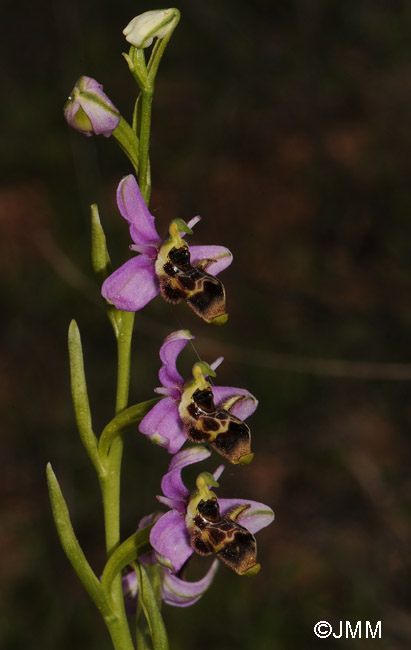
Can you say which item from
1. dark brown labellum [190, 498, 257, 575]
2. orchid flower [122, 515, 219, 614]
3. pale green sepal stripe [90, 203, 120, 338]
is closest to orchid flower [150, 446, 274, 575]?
dark brown labellum [190, 498, 257, 575]

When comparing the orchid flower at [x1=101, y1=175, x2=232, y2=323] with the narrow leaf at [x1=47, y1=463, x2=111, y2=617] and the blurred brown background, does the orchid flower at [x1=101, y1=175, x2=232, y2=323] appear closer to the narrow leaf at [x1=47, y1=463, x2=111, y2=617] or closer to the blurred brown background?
the narrow leaf at [x1=47, y1=463, x2=111, y2=617]

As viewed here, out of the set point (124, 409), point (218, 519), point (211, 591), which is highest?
point (124, 409)

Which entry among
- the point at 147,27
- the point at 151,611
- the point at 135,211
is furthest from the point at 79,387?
the point at 147,27

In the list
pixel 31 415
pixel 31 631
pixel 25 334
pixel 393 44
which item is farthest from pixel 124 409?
pixel 393 44

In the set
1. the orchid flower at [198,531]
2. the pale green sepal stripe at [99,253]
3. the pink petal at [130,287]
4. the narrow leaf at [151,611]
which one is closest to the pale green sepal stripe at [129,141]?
the pale green sepal stripe at [99,253]

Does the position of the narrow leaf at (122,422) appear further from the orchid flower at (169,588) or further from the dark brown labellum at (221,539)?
the orchid flower at (169,588)

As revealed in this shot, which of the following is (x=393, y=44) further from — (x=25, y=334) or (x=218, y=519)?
(x=218, y=519)
